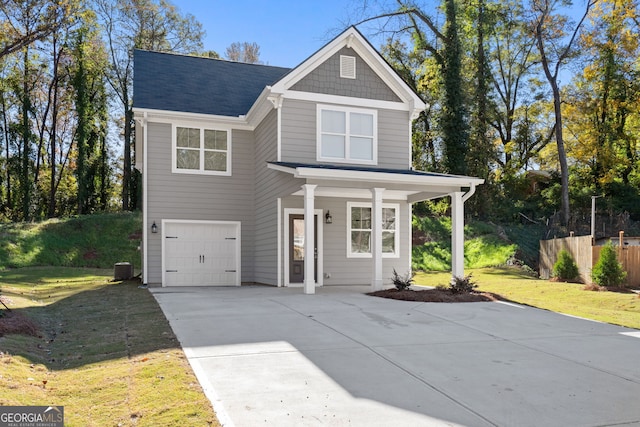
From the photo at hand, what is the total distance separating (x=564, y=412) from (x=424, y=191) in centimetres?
883

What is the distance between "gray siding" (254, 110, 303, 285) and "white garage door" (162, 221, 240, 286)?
2.41ft

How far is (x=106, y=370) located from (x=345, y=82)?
1052cm

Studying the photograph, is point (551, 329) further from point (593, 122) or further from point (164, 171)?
point (593, 122)

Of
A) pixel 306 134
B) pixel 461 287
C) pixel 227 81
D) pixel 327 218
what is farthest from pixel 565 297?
pixel 227 81

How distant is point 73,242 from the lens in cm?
2536

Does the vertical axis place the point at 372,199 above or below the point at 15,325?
above

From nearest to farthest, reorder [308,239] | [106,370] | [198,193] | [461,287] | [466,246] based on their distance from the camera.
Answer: [106,370], [461,287], [308,239], [198,193], [466,246]

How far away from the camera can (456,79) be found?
2620 cm

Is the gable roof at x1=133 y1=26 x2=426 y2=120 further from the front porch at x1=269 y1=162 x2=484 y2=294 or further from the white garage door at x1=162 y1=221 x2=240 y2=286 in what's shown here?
the white garage door at x1=162 y1=221 x2=240 y2=286

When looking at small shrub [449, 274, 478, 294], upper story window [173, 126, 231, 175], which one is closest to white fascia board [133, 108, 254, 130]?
upper story window [173, 126, 231, 175]

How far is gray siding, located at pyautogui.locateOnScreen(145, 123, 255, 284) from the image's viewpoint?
48.2ft

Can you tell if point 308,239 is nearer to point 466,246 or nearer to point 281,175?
point 281,175

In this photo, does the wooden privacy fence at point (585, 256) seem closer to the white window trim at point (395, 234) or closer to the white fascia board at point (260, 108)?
the white window trim at point (395, 234)

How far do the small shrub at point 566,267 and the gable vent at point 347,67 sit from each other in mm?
9786
